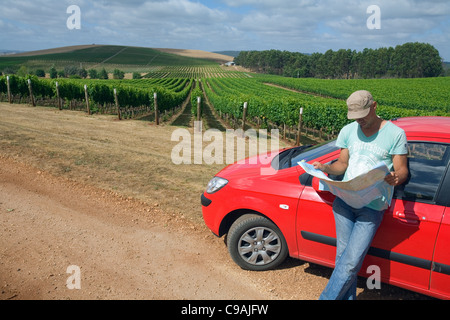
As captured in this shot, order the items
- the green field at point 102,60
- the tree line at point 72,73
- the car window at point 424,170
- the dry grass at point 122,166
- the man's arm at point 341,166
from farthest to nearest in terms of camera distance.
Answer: the green field at point 102,60 → the tree line at point 72,73 → the dry grass at point 122,166 → the man's arm at point 341,166 → the car window at point 424,170

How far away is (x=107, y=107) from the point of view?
85.7 feet

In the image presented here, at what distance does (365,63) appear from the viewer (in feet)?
411

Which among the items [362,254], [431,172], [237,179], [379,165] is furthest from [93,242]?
[431,172]

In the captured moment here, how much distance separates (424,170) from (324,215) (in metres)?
1.06

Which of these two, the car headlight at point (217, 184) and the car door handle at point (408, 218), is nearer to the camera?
the car door handle at point (408, 218)

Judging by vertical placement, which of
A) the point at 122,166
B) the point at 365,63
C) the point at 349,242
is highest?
the point at 365,63

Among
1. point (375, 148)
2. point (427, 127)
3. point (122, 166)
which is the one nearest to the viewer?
point (375, 148)

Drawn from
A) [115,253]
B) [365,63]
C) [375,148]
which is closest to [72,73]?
[365,63]

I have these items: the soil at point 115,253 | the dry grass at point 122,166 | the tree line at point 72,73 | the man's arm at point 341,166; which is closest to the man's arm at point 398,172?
the man's arm at point 341,166

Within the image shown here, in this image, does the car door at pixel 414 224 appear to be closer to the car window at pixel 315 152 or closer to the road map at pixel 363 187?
the road map at pixel 363 187

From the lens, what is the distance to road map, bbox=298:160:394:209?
256 centimetres

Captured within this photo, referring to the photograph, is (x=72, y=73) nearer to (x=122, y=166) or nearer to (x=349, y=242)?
(x=122, y=166)

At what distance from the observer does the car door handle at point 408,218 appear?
2861mm
